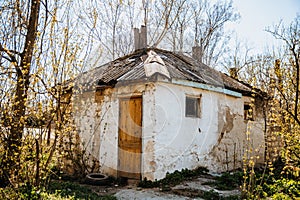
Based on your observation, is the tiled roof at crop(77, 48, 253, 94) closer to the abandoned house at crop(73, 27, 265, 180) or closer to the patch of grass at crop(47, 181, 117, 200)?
the abandoned house at crop(73, 27, 265, 180)

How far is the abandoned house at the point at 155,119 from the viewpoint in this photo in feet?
25.4

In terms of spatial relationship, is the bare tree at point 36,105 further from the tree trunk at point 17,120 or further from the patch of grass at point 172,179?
the patch of grass at point 172,179

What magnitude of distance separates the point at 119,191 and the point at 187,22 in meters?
14.4

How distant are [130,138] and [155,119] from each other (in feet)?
3.63

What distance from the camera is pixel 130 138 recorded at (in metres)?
8.30

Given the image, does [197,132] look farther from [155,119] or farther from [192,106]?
[155,119]

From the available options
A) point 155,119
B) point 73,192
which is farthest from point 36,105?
point 155,119

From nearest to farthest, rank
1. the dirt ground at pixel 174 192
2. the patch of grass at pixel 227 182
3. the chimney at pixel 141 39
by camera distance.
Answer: the dirt ground at pixel 174 192, the patch of grass at pixel 227 182, the chimney at pixel 141 39

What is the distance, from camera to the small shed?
7730 millimetres

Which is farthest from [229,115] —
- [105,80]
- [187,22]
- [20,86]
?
[187,22]

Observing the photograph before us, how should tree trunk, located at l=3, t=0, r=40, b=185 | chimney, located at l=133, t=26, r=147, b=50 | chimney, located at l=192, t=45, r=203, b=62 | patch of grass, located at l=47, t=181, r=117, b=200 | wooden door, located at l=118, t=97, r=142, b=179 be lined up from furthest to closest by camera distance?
chimney, located at l=192, t=45, r=203, b=62 < chimney, located at l=133, t=26, r=147, b=50 < wooden door, located at l=118, t=97, r=142, b=179 < patch of grass, located at l=47, t=181, r=117, b=200 < tree trunk, located at l=3, t=0, r=40, b=185

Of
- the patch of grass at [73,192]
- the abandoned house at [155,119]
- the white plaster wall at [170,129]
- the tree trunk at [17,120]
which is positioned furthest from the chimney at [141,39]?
the tree trunk at [17,120]

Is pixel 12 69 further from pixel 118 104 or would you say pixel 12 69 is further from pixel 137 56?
pixel 137 56

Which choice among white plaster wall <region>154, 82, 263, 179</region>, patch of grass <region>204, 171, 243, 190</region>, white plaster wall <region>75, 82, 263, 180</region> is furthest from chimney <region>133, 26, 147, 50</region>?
patch of grass <region>204, 171, 243, 190</region>
